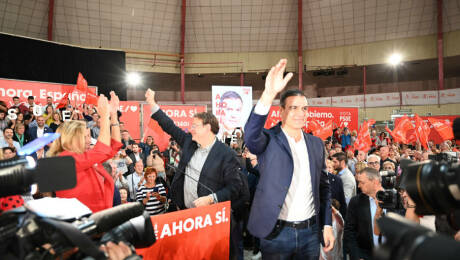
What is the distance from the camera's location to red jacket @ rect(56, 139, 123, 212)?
86.3 inches

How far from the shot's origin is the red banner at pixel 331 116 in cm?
1092

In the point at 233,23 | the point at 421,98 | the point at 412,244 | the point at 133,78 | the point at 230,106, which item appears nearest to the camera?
the point at 412,244

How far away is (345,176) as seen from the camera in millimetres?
5008

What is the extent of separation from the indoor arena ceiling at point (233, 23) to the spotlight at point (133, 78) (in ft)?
6.25

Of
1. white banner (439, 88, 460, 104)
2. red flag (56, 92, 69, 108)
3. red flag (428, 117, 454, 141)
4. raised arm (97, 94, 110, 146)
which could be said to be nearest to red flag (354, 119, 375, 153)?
red flag (428, 117, 454, 141)

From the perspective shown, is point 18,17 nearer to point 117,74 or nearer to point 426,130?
point 117,74

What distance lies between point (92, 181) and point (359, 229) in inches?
97.0

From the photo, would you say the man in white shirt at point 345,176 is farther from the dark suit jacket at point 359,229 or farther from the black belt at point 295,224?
the black belt at point 295,224

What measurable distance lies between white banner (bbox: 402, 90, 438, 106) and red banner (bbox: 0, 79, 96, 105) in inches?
578

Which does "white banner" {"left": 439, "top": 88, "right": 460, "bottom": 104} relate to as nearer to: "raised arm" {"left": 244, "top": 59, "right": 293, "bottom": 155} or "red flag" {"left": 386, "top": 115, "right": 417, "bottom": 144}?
"red flag" {"left": 386, "top": 115, "right": 417, "bottom": 144}

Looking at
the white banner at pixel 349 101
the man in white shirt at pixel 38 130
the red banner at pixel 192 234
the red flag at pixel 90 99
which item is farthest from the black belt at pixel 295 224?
the white banner at pixel 349 101

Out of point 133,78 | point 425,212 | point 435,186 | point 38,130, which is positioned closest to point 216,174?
point 425,212

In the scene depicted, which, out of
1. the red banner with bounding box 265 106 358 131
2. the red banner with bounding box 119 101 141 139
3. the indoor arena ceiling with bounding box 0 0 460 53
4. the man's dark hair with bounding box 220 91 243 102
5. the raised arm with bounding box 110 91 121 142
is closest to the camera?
the raised arm with bounding box 110 91 121 142

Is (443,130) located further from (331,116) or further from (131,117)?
(131,117)
